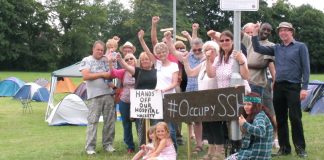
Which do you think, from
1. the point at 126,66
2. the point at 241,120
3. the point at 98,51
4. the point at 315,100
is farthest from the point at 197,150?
the point at 315,100

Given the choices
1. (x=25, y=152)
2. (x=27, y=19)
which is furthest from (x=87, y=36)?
(x=25, y=152)

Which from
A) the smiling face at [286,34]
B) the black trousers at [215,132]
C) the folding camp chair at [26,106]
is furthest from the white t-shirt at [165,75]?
the folding camp chair at [26,106]

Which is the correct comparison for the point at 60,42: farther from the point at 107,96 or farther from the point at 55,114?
the point at 107,96

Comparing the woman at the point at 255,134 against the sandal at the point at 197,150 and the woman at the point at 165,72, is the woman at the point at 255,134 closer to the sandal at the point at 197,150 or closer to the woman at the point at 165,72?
the woman at the point at 165,72

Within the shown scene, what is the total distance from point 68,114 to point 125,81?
7146 millimetres

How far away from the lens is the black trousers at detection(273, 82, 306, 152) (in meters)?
6.85

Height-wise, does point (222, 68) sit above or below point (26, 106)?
above

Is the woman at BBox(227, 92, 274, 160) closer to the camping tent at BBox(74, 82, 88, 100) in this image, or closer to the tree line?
the camping tent at BBox(74, 82, 88, 100)

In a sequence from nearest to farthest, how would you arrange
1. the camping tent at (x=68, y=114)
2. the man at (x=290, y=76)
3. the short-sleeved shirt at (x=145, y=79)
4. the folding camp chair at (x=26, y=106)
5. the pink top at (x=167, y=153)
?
the pink top at (x=167, y=153), the man at (x=290, y=76), the short-sleeved shirt at (x=145, y=79), the camping tent at (x=68, y=114), the folding camp chair at (x=26, y=106)

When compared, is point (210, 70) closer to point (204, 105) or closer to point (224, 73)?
point (224, 73)

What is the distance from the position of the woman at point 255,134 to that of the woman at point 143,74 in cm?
225

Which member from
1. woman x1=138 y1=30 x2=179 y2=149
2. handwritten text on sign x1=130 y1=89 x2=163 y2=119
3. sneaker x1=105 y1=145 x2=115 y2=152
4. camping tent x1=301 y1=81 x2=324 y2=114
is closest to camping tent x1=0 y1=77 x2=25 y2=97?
camping tent x1=301 y1=81 x2=324 y2=114

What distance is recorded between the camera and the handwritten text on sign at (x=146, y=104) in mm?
6934

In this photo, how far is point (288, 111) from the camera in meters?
7.13
